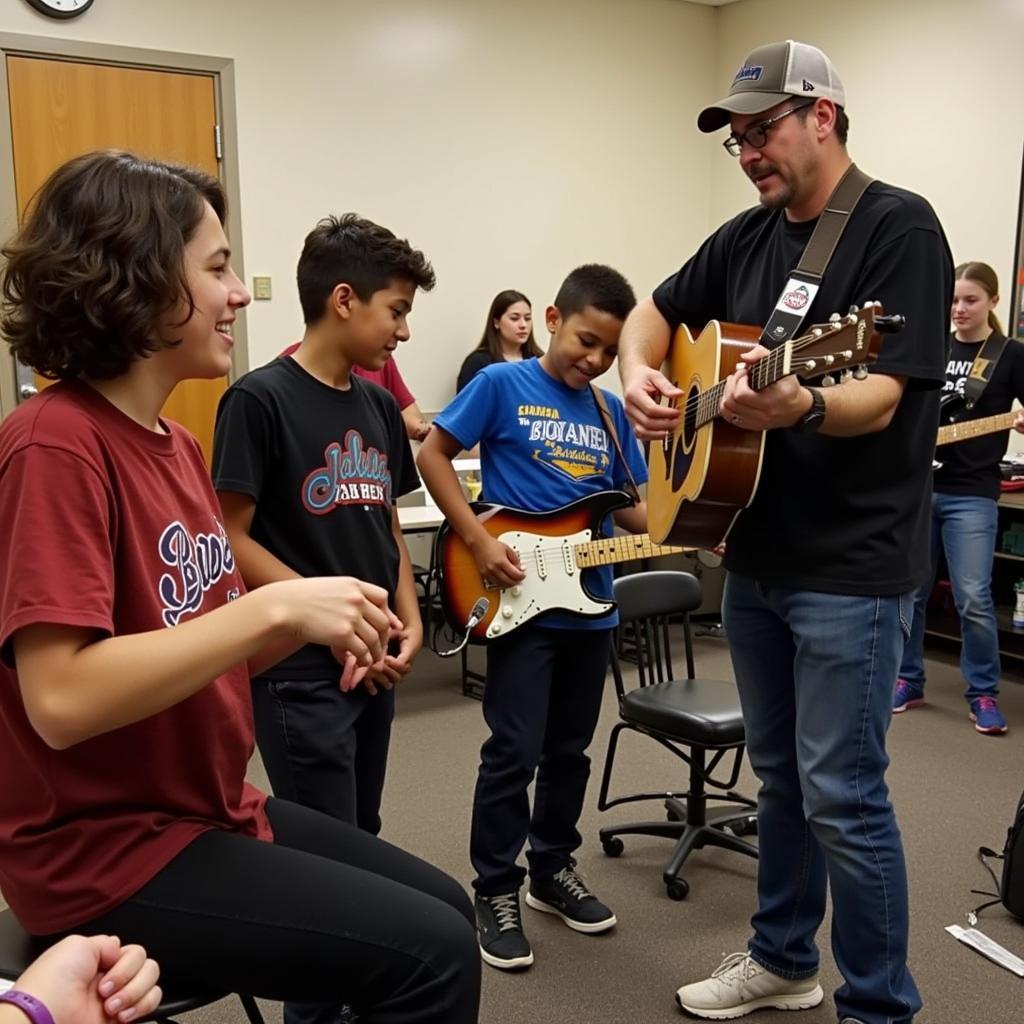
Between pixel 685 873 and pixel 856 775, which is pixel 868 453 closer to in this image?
pixel 856 775

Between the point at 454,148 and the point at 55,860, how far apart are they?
205 inches

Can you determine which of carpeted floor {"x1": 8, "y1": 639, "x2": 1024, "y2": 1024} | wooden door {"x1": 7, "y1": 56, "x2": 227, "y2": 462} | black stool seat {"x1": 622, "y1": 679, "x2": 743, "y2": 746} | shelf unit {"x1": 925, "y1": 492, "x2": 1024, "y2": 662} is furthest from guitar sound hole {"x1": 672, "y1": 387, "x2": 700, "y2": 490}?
wooden door {"x1": 7, "y1": 56, "x2": 227, "y2": 462}

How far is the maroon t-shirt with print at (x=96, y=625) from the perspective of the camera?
1.06 meters

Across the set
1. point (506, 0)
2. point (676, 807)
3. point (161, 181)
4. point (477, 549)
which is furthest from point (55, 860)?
point (506, 0)

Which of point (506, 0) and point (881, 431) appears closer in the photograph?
point (881, 431)

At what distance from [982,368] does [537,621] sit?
2609 mm

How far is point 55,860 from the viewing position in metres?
1.13

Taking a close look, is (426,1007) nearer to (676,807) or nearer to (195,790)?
(195,790)

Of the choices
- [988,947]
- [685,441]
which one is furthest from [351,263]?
[988,947]

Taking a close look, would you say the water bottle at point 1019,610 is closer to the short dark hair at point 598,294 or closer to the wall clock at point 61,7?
the short dark hair at point 598,294

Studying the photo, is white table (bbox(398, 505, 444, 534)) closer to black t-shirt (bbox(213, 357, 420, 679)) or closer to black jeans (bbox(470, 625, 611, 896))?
black jeans (bbox(470, 625, 611, 896))

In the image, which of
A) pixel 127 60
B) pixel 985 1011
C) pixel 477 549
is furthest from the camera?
pixel 127 60

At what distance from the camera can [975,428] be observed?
3.91 m

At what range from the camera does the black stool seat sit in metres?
2.58
